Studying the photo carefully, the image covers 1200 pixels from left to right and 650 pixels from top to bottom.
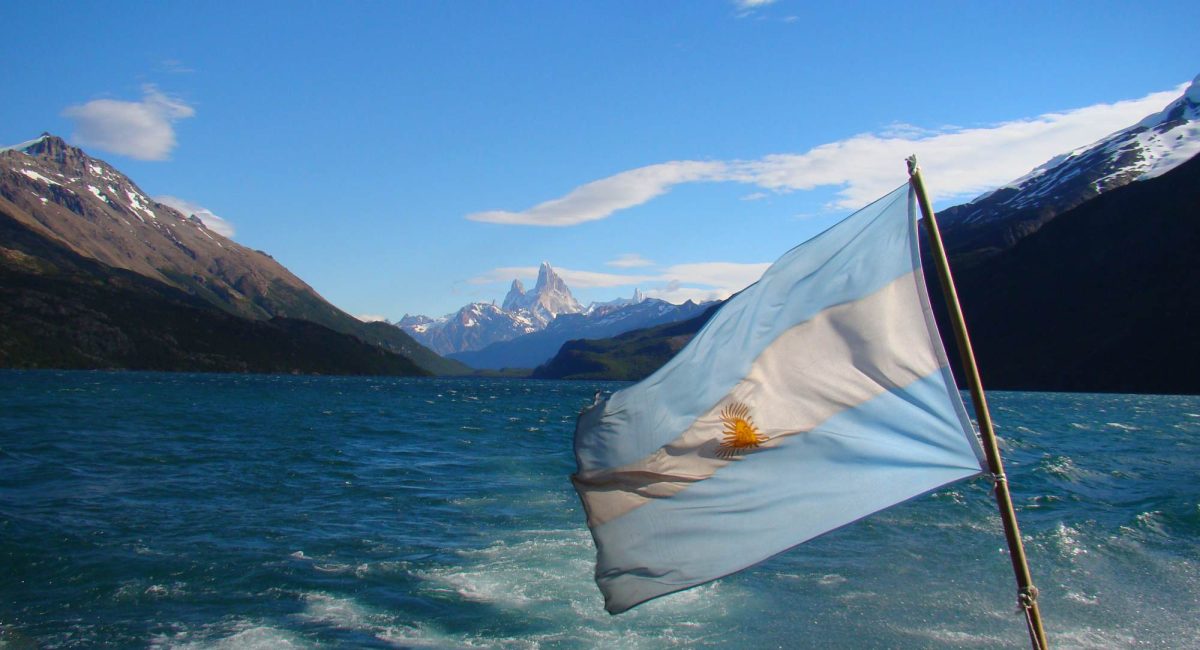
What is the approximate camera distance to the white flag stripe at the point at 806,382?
7035 millimetres

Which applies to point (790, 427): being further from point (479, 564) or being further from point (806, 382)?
point (479, 564)

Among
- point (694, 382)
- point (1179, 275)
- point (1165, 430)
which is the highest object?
point (1179, 275)

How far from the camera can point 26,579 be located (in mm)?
18172

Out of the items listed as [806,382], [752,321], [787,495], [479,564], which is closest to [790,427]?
[806,382]

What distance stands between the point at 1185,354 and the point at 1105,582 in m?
188

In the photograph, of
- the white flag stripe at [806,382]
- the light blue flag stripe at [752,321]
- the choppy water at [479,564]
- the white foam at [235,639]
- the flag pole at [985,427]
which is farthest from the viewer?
the choppy water at [479,564]

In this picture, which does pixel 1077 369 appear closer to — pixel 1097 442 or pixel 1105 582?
pixel 1097 442

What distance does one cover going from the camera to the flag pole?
18.7 ft

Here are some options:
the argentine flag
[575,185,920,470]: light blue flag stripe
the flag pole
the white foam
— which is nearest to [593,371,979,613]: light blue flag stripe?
the argentine flag

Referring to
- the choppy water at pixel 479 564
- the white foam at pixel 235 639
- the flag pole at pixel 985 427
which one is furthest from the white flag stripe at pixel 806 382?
the white foam at pixel 235 639

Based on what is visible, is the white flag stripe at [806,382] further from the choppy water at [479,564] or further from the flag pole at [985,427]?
the choppy water at [479,564]

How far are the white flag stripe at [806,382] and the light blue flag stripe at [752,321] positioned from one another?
0.32ft

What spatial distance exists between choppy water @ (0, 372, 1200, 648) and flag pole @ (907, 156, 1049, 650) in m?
9.71

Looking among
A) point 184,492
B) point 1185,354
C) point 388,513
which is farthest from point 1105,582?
point 1185,354
